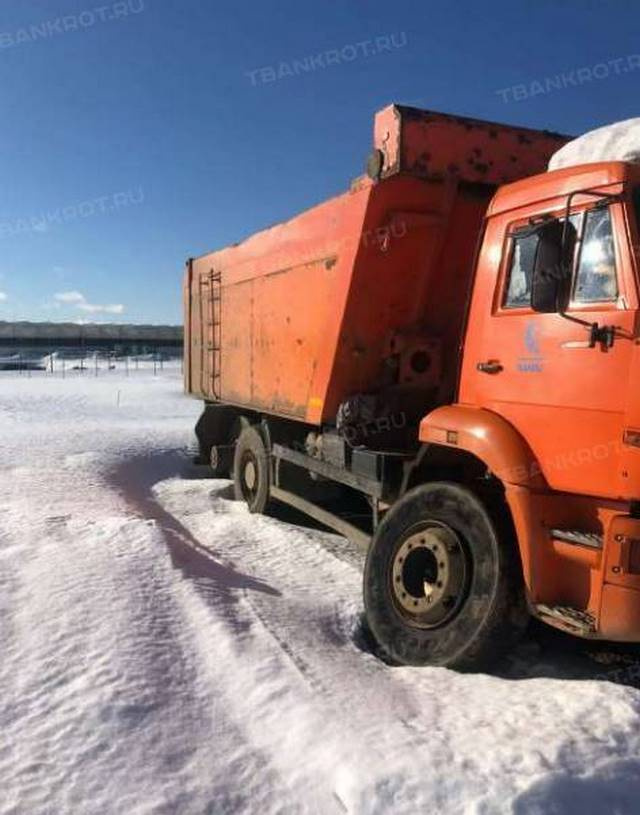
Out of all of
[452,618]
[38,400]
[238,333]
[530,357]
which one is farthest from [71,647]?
[38,400]

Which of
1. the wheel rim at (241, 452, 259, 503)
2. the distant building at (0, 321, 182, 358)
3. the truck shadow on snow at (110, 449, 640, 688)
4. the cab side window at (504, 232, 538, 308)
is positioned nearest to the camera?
the truck shadow on snow at (110, 449, 640, 688)

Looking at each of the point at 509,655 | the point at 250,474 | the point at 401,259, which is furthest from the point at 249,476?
the point at 509,655

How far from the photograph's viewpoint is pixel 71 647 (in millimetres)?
3873

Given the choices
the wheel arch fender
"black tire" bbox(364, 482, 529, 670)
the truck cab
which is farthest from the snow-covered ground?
the wheel arch fender

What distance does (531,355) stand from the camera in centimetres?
400

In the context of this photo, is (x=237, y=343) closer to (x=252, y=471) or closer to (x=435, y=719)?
(x=252, y=471)

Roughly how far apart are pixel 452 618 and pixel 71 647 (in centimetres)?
211

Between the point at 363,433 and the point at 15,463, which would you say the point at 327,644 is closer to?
the point at 363,433

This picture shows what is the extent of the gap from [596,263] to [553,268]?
0.21 meters

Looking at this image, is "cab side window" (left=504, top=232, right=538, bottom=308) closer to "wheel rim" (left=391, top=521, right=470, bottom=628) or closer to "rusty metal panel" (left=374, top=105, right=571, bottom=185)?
"rusty metal panel" (left=374, top=105, right=571, bottom=185)

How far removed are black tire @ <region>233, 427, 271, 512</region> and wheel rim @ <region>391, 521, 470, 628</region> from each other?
366 cm

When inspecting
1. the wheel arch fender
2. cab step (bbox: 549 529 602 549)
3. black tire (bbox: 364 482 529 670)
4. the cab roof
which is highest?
the cab roof

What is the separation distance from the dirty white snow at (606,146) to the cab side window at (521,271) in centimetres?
50

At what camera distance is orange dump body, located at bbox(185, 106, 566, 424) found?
5.23m
